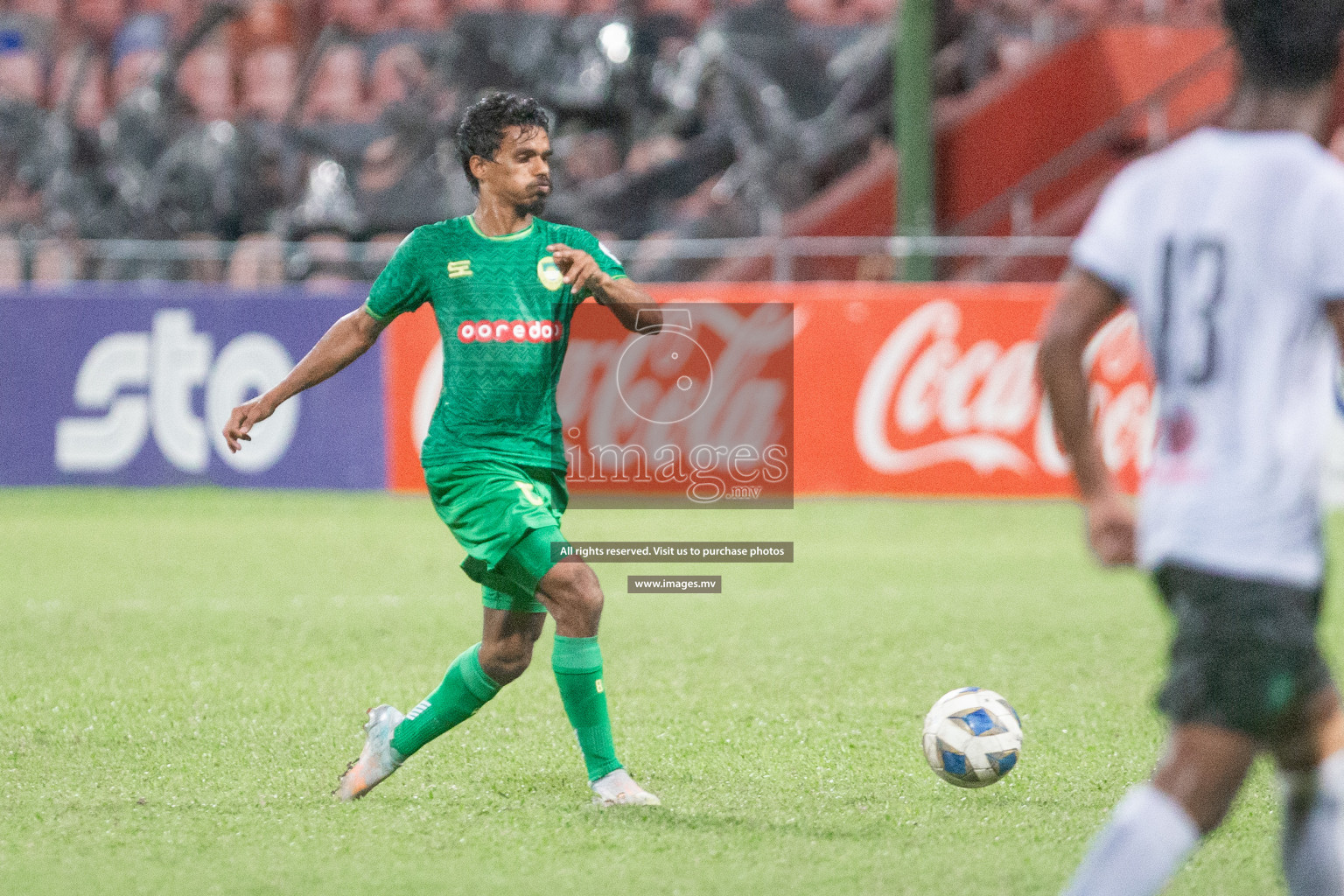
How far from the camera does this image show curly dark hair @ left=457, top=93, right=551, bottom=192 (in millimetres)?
4906

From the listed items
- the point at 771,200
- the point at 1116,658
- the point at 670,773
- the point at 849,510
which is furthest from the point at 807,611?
the point at 771,200

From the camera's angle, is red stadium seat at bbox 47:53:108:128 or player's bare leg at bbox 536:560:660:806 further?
red stadium seat at bbox 47:53:108:128

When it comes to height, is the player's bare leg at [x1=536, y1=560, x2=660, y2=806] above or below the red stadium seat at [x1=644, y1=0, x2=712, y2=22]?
below

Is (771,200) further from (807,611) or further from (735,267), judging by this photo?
(807,611)

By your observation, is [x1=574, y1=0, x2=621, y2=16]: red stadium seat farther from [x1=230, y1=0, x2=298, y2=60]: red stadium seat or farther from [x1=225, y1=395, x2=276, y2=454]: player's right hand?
[x1=225, y1=395, x2=276, y2=454]: player's right hand

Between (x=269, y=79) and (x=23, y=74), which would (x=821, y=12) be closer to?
(x=269, y=79)

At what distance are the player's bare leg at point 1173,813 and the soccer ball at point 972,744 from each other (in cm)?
224

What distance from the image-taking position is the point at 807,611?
364 inches

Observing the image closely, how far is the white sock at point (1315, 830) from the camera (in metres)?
2.84

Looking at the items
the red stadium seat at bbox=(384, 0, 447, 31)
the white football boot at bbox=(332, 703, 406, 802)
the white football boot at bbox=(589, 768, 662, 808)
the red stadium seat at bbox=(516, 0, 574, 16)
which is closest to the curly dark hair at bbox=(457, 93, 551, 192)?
the white football boot at bbox=(332, 703, 406, 802)

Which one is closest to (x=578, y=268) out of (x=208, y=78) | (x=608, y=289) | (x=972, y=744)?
(x=608, y=289)

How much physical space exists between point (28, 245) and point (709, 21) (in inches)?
323

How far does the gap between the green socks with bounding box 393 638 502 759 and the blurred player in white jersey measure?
2.50m

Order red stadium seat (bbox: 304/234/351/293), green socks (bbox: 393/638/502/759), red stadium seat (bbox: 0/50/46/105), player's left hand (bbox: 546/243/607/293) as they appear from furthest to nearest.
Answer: red stadium seat (bbox: 0/50/46/105) < red stadium seat (bbox: 304/234/351/293) < green socks (bbox: 393/638/502/759) < player's left hand (bbox: 546/243/607/293)
